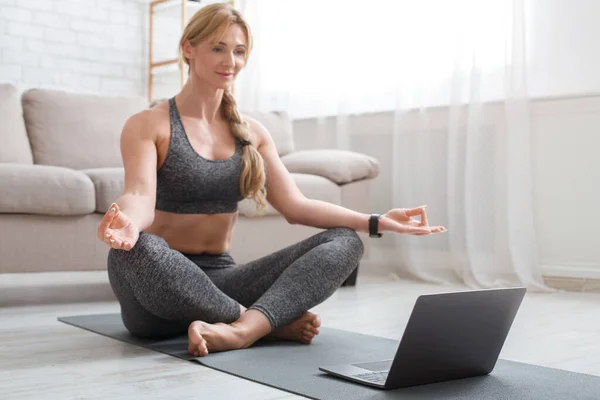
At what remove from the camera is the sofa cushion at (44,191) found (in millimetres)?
2627

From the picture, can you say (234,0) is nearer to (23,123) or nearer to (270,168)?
(23,123)

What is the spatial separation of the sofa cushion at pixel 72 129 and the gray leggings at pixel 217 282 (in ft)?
5.04

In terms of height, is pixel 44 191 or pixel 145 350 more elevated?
pixel 44 191

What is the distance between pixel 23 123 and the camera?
3.37 metres

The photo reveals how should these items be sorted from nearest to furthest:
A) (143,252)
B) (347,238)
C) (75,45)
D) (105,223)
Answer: (105,223)
(143,252)
(347,238)
(75,45)

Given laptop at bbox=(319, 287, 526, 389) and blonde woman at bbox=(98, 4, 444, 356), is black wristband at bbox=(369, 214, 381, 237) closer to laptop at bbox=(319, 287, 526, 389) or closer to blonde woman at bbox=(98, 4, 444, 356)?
blonde woman at bbox=(98, 4, 444, 356)

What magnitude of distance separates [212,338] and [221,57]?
0.64 metres

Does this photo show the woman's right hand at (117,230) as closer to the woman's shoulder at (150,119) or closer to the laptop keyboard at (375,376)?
the woman's shoulder at (150,119)

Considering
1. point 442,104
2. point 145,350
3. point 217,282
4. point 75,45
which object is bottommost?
point 145,350

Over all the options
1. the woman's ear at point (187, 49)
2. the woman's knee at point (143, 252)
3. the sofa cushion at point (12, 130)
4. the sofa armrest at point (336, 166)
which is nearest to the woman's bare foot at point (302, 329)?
the woman's knee at point (143, 252)

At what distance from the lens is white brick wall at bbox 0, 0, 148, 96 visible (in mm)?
4551

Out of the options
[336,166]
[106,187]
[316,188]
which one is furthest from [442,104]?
[106,187]

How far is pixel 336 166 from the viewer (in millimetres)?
3453

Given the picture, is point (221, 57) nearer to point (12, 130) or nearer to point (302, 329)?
point (302, 329)
